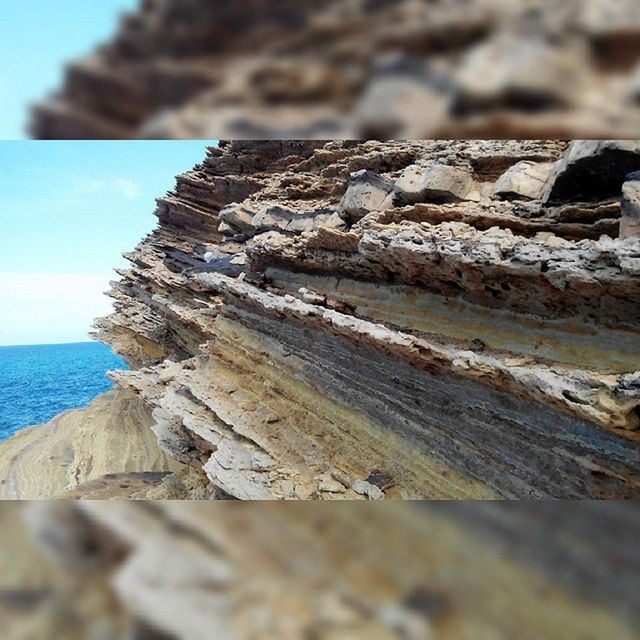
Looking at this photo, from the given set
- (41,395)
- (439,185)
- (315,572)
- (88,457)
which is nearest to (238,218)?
(439,185)

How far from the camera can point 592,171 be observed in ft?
15.4

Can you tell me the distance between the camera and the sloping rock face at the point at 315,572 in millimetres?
740

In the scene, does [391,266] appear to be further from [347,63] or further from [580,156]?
[347,63]

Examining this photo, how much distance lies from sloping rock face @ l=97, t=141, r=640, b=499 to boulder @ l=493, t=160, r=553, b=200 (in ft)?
0.16

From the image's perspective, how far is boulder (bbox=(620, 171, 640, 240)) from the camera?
391 cm

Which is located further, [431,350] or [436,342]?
[436,342]

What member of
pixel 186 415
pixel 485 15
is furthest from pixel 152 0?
pixel 186 415

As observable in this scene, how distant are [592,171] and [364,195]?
3.21 meters

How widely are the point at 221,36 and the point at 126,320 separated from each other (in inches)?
699

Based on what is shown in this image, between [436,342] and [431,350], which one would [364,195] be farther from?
[431,350]

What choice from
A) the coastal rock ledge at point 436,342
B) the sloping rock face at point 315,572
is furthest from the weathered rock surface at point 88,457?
the sloping rock face at point 315,572

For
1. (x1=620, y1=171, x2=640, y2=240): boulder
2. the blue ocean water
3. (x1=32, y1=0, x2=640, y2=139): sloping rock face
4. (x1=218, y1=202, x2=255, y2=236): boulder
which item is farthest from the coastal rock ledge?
the blue ocean water

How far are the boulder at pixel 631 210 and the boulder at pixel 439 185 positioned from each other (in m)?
2.78

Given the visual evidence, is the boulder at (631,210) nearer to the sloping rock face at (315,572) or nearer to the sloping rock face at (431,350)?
the sloping rock face at (431,350)
